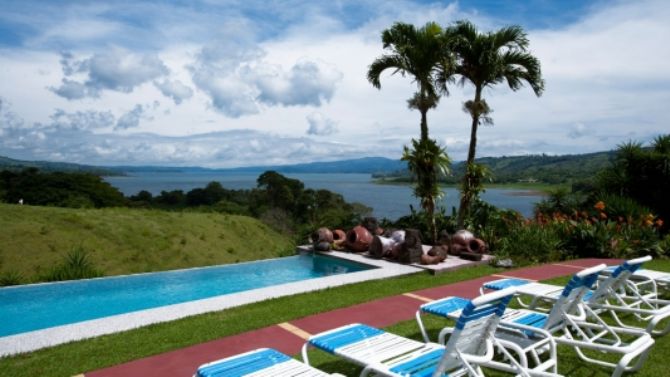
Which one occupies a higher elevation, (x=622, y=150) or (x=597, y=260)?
(x=622, y=150)

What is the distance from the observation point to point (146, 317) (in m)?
6.38

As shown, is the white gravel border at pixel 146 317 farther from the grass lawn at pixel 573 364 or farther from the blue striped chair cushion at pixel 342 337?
the blue striped chair cushion at pixel 342 337

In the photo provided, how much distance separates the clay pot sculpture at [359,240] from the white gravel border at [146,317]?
294 cm

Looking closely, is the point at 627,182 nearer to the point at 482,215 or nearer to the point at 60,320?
the point at 482,215

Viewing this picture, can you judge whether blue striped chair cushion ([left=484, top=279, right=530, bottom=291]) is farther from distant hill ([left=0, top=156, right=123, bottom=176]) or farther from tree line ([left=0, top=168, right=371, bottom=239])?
distant hill ([left=0, top=156, right=123, bottom=176])

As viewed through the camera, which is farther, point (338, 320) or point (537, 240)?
point (537, 240)

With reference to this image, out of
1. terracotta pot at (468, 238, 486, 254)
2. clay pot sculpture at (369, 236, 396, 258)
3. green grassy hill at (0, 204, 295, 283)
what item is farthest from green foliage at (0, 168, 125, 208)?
terracotta pot at (468, 238, 486, 254)

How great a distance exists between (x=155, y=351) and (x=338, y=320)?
7.31 feet

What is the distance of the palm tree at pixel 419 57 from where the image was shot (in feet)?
41.0

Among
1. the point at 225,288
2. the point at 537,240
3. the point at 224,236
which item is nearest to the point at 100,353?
the point at 225,288

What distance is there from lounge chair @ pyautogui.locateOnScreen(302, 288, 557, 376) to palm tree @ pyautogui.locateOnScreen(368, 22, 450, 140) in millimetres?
9365

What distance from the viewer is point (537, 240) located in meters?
10.8

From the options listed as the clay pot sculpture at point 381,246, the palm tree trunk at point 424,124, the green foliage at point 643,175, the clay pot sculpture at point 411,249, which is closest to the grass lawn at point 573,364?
the clay pot sculpture at point 411,249

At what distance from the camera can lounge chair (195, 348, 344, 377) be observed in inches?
129
